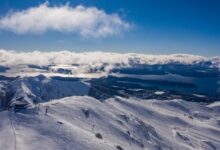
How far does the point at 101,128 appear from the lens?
3979 inches

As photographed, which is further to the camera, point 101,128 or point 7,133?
point 101,128

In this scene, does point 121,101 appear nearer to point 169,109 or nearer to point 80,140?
point 169,109

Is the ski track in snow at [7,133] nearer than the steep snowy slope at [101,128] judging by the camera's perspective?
Yes

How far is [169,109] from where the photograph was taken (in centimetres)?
19712

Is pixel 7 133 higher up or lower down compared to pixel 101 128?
higher up

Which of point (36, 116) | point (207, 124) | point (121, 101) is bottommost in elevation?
point (207, 124)

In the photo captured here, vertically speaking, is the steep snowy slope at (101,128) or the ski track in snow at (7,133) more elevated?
the ski track in snow at (7,133)

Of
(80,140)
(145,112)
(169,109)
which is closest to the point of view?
(80,140)

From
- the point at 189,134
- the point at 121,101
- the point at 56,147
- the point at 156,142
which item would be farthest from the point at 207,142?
the point at 56,147

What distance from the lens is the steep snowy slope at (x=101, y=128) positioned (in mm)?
64188

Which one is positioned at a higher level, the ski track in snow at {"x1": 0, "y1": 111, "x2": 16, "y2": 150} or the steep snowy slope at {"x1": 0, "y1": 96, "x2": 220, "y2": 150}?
the ski track in snow at {"x1": 0, "y1": 111, "x2": 16, "y2": 150}

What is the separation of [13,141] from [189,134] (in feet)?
337

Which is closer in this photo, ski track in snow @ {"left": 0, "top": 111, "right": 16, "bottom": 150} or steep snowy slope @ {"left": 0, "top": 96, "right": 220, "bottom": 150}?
ski track in snow @ {"left": 0, "top": 111, "right": 16, "bottom": 150}

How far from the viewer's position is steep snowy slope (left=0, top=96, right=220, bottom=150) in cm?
6419
